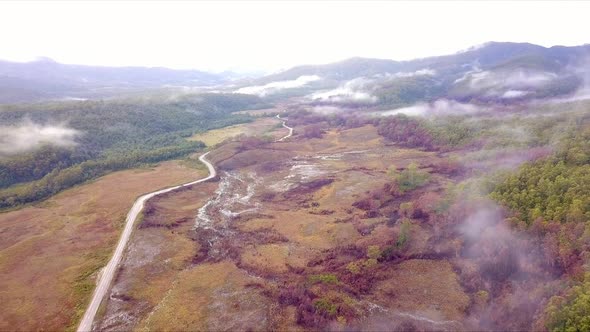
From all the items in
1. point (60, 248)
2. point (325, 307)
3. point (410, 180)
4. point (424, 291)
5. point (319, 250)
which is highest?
point (410, 180)

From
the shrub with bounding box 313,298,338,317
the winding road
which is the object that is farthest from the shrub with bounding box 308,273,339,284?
the winding road

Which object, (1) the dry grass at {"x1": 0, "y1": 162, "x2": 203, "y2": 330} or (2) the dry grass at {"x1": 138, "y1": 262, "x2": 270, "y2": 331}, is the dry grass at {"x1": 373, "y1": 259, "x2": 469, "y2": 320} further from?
(1) the dry grass at {"x1": 0, "y1": 162, "x2": 203, "y2": 330}

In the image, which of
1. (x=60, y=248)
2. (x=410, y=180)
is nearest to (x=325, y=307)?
(x=60, y=248)

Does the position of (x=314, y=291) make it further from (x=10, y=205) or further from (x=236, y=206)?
(x=10, y=205)

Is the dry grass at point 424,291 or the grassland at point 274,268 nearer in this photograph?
the grassland at point 274,268

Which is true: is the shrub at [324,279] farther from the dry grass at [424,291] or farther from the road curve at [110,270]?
the road curve at [110,270]

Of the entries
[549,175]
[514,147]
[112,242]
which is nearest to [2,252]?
[112,242]

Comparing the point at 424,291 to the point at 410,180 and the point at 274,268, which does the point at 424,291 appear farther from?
the point at 410,180

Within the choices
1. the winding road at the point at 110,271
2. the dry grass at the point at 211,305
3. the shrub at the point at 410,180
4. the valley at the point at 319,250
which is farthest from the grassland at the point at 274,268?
the shrub at the point at 410,180
